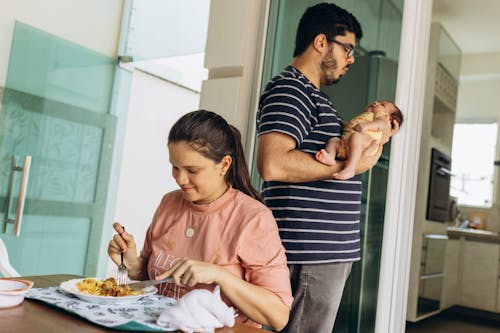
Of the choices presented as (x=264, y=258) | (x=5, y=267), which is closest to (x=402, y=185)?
(x=264, y=258)

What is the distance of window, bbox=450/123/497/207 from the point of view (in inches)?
227

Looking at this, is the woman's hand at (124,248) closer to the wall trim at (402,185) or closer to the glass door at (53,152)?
the wall trim at (402,185)

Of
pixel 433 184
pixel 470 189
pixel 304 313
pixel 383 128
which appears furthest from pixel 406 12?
pixel 470 189

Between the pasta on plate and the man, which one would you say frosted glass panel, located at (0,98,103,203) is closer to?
the man

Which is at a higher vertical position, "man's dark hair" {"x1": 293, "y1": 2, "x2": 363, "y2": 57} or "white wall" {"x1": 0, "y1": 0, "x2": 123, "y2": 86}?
"white wall" {"x1": 0, "y1": 0, "x2": 123, "y2": 86}

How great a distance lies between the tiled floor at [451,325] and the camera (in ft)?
13.8

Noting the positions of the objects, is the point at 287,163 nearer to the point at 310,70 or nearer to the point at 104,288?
the point at 310,70

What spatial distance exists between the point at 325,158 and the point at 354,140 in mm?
101

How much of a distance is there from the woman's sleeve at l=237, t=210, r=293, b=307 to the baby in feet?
1.01

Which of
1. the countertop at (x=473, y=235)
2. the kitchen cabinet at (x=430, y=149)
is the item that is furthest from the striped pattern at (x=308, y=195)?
→ the countertop at (x=473, y=235)

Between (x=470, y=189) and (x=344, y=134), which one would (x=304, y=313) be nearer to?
Result: (x=344, y=134)

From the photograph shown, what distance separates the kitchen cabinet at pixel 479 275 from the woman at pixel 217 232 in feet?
13.7

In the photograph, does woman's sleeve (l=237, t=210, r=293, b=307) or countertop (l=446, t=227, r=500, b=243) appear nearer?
woman's sleeve (l=237, t=210, r=293, b=307)

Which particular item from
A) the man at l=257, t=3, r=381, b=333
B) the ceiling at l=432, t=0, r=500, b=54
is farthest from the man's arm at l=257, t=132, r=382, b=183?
the ceiling at l=432, t=0, r=500, b=54
